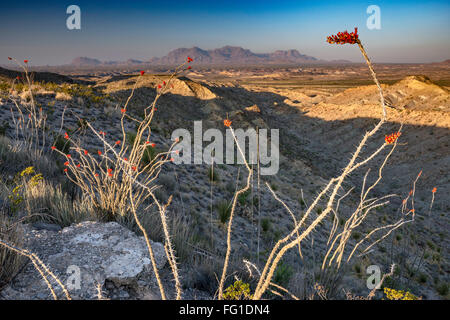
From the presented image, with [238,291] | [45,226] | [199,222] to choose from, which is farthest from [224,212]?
[238,291]

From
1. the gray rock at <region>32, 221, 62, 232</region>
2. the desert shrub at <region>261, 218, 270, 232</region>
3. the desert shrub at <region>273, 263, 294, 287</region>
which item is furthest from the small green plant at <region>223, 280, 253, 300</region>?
the desert shrub at <region>261, 218, 270, 232</region>

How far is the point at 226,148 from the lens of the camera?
15.4m

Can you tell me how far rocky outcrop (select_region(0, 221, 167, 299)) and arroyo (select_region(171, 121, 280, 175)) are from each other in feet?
4.53

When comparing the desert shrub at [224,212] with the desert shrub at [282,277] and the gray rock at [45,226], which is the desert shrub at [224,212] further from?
the gray rock at [45,226]

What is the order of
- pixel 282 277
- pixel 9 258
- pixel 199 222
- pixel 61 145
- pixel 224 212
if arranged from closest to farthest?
1. pixel 9 258
2. pixel 282 277
3. pixel 199 222
4. pixel 61 145
5. pixel 224 212

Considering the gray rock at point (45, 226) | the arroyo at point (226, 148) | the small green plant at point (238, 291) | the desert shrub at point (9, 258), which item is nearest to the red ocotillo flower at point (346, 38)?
the small green plant at point (238, 291)

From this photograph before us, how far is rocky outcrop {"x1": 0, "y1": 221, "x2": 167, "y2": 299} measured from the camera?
1.99 meters

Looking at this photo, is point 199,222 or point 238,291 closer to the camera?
point 238,291

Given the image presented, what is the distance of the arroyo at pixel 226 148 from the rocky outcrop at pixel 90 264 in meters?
1.38

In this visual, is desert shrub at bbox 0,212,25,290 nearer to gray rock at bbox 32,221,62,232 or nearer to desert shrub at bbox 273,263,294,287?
gray rock at bbox 32,221,62,232

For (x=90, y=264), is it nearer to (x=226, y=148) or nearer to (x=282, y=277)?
(x=282, y=277)

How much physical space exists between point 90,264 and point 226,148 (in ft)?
43.8
